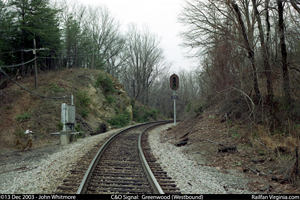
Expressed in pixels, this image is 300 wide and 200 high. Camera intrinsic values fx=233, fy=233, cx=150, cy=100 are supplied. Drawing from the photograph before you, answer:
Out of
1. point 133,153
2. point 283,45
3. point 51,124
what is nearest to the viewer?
point 133,153

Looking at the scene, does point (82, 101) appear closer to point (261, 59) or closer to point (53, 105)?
point (53, 105)

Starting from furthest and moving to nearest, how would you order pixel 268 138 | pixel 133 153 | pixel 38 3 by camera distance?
pixel 38 3 < pixel 133 153 < pixel 268 138

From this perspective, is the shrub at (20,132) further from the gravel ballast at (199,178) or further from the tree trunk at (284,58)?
the tree trunk at (284,58)

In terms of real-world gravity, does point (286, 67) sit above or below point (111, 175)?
above

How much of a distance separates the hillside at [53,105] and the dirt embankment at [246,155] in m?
9.18

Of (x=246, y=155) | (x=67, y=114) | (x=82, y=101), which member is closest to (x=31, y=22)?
(x=82, y=101)

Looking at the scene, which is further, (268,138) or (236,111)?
Result: (236,111)

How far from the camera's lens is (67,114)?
13469mm

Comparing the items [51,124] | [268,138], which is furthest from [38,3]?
[268,138]

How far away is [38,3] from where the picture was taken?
83.2 ft

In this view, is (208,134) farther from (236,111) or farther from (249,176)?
(249,176)

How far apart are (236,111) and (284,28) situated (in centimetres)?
415

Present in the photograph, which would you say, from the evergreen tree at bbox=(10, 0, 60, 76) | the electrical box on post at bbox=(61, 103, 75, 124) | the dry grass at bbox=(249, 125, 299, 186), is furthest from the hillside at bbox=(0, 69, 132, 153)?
the dry grass at bbox=(249, 125, 299, 186)

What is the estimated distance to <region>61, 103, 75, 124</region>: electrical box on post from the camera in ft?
43.5
